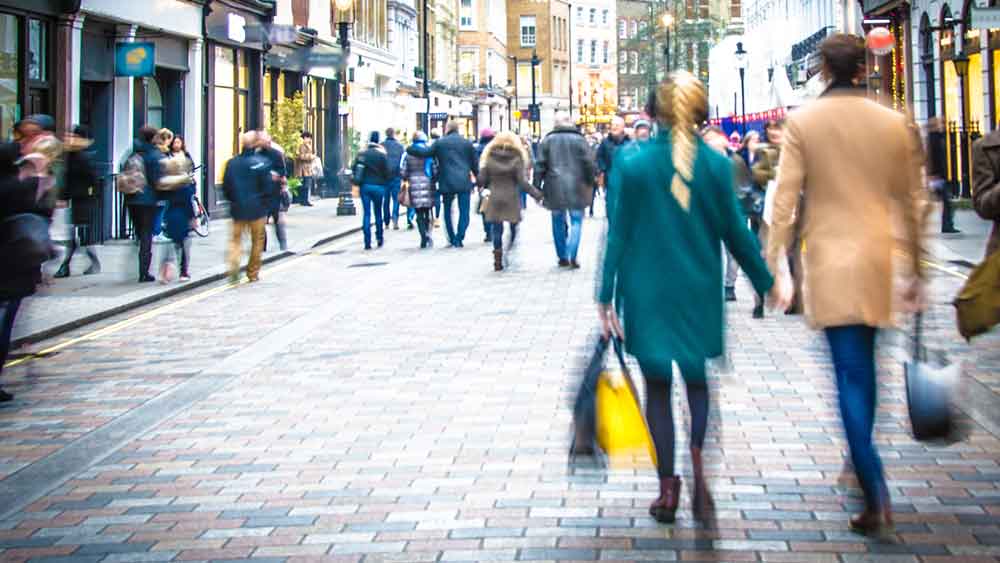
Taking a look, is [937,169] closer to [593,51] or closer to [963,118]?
A: [963,118]

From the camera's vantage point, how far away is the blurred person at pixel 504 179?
1861cm

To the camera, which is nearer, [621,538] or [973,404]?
[621,538]

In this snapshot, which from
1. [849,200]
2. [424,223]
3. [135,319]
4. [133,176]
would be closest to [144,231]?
[133,176]

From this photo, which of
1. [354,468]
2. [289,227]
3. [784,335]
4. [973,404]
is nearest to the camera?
[354,468]

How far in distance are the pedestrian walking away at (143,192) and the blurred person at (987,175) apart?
1165 cm

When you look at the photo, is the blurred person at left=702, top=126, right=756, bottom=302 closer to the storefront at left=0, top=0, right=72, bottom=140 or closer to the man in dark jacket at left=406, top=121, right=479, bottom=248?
the man in dark jacket at left=406, top=121, right=479, bottom=248

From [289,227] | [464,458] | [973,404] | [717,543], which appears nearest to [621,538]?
[717,543]

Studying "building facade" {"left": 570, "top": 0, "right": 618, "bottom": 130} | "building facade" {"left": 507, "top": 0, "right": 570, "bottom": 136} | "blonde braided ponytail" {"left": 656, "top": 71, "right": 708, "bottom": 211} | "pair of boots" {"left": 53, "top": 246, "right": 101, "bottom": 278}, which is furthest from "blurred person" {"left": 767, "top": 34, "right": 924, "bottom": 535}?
"building facade" {"left": 570, "top": 0, "right": 618, "bottom": 130}

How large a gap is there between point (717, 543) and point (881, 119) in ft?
5.79

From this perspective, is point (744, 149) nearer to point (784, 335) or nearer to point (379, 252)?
point (379, 252)

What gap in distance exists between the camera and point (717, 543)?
5.50 metres

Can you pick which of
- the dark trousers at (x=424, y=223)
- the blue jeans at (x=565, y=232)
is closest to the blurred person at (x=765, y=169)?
the blue jeans at (x=565, y=232)

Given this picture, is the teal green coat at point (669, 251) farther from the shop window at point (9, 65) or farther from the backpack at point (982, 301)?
the shop window at point (9, 65)

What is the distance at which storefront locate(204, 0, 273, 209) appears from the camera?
30.5 meters
